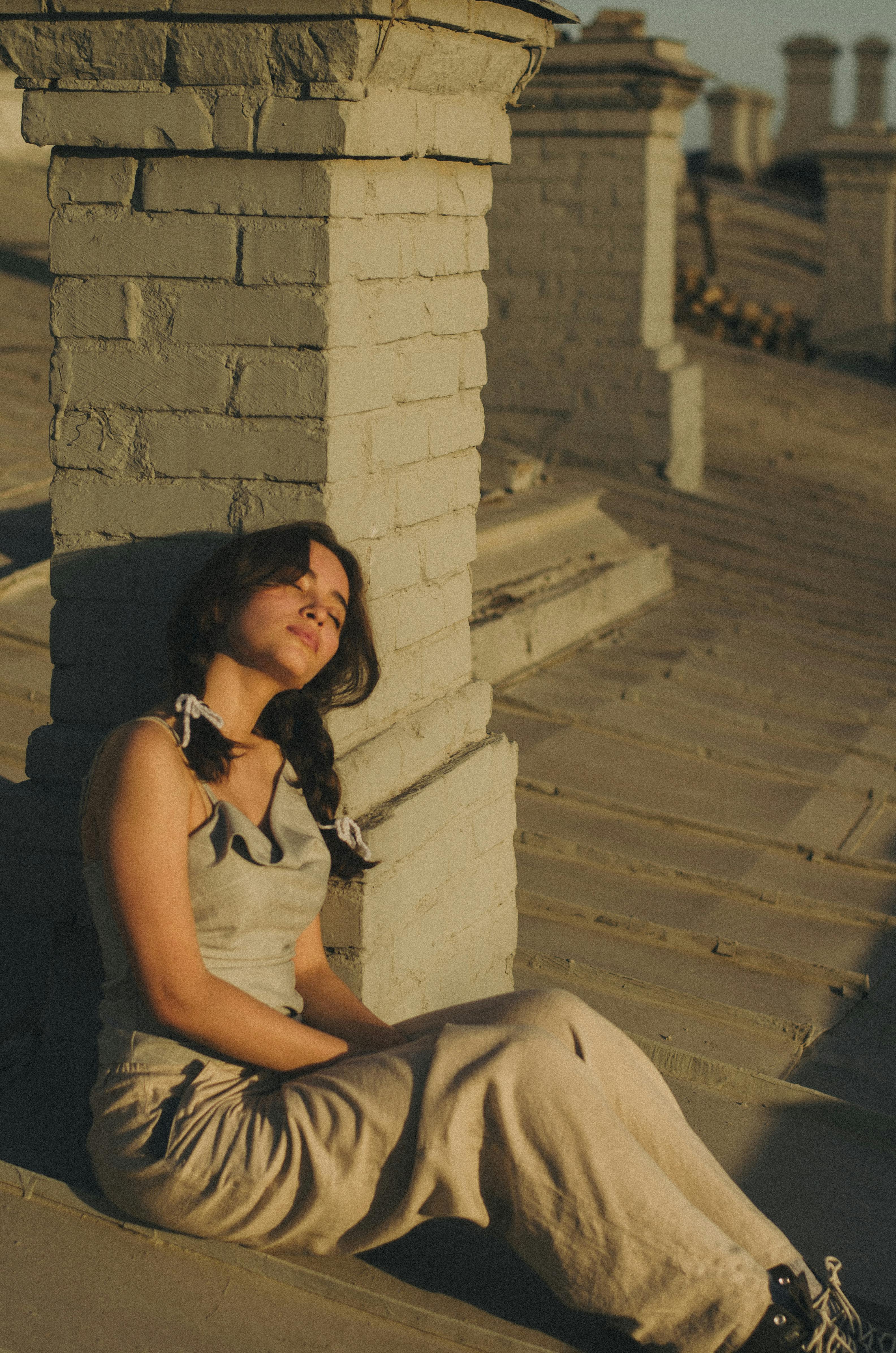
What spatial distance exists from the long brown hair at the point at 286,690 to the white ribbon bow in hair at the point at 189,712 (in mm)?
18

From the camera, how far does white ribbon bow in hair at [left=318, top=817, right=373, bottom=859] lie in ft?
10.2

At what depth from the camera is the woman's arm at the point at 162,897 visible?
8.54ft

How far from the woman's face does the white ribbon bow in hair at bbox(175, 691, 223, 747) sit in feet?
0.49

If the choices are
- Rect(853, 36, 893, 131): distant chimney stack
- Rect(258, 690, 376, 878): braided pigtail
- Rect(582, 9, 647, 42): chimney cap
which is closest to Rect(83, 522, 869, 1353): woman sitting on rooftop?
Rect(258, 690, 376, 878): braided pigtail

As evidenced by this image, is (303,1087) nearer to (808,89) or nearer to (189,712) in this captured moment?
(189,712)

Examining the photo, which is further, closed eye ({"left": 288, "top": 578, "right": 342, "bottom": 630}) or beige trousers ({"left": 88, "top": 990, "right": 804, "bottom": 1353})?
closed eye ({"left": 288, "top": 578, "right": 342, "bottom": 630})

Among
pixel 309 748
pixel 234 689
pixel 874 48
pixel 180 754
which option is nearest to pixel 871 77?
pixel 874 48

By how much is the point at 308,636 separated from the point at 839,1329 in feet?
5.09

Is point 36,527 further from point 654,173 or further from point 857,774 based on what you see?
point 654,173

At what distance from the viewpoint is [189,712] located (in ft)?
9.21

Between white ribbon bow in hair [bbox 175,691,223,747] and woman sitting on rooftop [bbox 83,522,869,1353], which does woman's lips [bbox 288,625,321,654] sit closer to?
woman sitting on rooftop [bbox 83,522,869,1353]

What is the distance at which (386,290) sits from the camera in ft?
10.7

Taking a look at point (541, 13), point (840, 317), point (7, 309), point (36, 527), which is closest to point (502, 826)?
point (541, 13)

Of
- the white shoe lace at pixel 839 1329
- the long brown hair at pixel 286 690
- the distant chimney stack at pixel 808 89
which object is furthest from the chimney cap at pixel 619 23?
the distant chimney stack at pixel 808 89
